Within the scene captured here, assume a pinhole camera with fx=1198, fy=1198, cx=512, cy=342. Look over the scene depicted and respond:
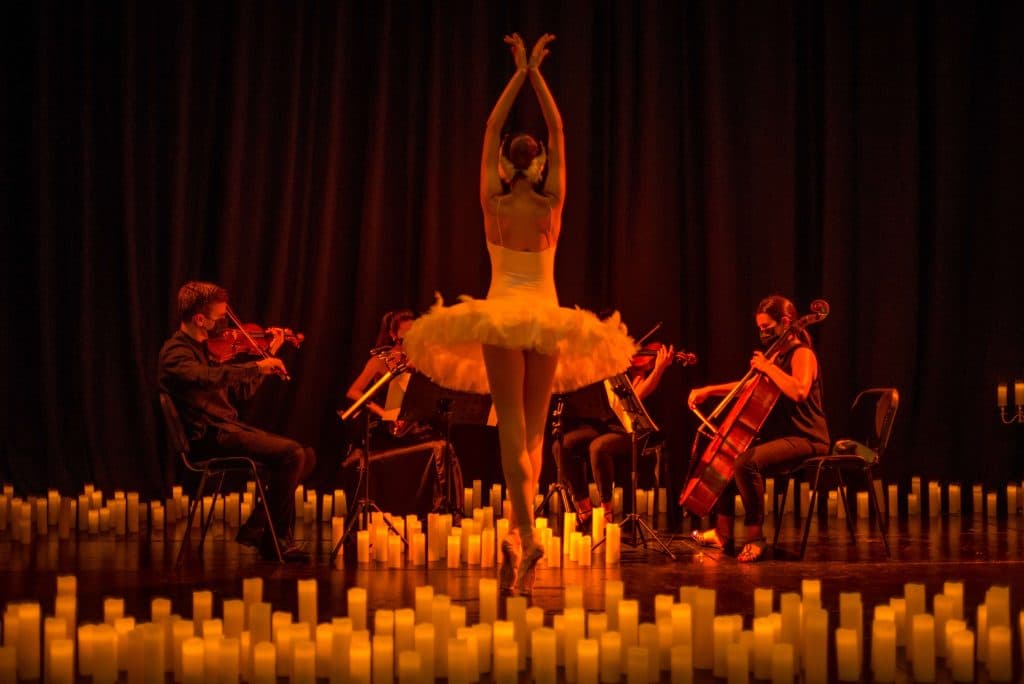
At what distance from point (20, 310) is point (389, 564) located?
12.9 feet

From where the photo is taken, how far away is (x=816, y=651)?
334 cm

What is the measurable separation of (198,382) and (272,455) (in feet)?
1.57

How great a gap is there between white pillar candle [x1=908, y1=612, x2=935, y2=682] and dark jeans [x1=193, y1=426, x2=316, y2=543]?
3.02 m

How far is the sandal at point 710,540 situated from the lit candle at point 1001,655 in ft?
7.60

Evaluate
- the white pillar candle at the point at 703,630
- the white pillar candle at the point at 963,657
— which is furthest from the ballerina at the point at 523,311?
the white pillar candle at the point at 963,657

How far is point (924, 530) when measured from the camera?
6.67 metres

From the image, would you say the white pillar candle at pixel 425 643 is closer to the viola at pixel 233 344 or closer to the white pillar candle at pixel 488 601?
the white pillar candle at pixel 488 601

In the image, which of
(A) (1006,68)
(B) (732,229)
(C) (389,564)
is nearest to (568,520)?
(C) (389,564)

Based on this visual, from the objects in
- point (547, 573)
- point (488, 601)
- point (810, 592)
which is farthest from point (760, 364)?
point (488, 601)

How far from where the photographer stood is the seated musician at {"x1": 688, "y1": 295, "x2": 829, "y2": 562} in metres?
5.61

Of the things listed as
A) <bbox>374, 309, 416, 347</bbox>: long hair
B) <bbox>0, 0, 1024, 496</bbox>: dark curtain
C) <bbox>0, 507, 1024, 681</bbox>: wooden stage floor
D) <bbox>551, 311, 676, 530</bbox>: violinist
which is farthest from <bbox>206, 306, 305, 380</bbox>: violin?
<bbox>551, 311, 676, 530</bbox>: violinist

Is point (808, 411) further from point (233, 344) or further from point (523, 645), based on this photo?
point (233, 344)

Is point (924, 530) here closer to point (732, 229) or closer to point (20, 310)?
point (732, 229)

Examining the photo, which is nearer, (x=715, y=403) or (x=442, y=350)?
(x=442, y=350)
